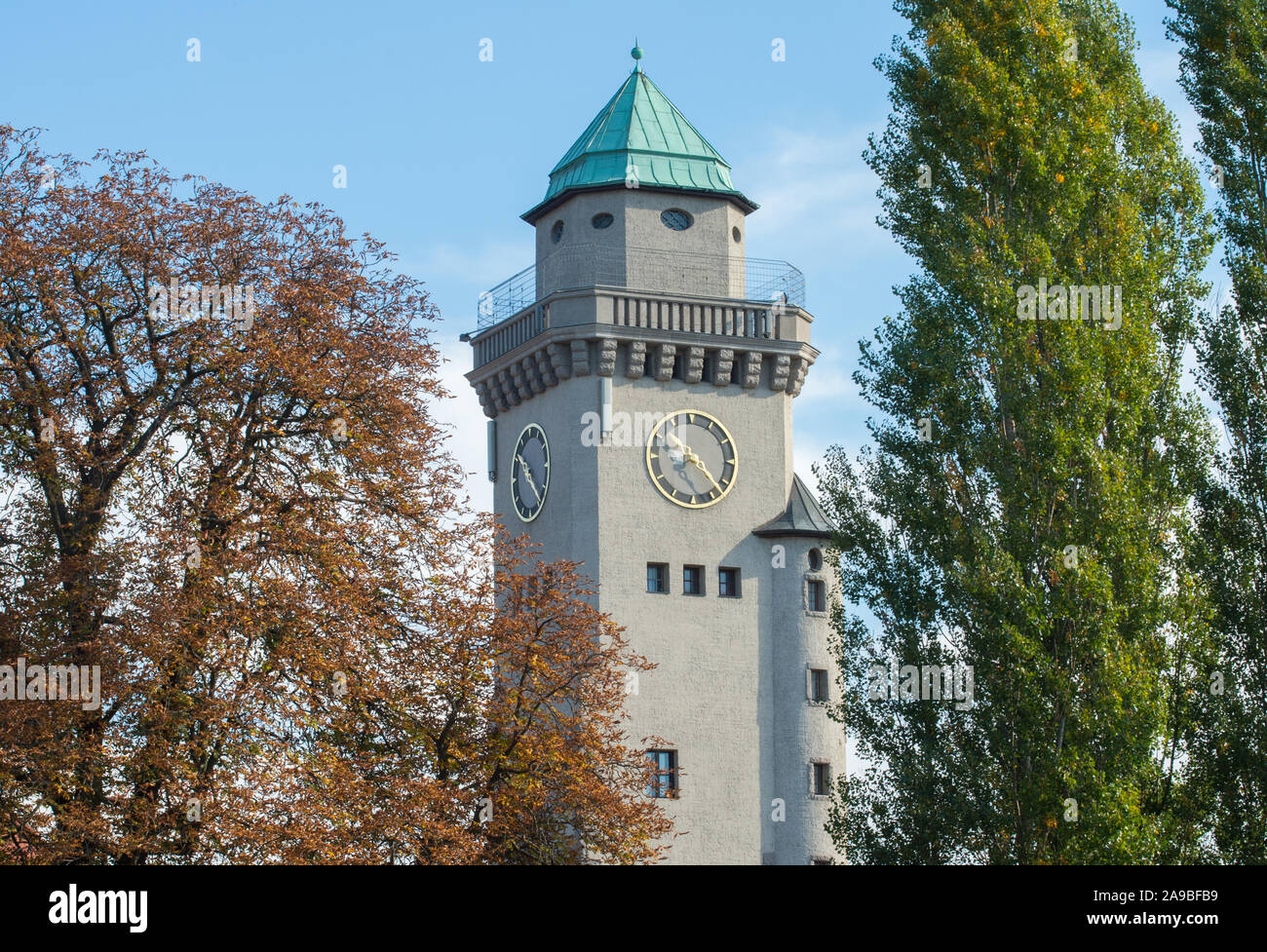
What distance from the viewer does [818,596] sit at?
57.0 metres

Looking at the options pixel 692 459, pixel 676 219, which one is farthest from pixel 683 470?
pixel 676 219

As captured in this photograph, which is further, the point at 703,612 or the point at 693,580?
the point at 693,580

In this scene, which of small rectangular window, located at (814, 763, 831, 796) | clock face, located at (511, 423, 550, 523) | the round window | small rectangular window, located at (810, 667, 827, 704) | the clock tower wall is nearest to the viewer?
the clock tower wall

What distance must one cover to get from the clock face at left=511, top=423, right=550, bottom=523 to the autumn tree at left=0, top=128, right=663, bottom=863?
803 inches

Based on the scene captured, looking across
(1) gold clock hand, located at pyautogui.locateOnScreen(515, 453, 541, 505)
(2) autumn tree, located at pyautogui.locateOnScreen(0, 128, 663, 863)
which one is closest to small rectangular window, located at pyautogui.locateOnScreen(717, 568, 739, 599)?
(1) gold clock hand, located at pyautogui.locateOnScreen(515, 453, 541, 505)

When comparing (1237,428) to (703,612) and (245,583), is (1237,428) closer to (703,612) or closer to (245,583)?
(245,583)

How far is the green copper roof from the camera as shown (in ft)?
193

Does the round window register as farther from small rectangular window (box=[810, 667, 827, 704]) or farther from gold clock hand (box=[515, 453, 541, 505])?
small rectangular window (box=[810, 667, 827, 704])

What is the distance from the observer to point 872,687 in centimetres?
3412

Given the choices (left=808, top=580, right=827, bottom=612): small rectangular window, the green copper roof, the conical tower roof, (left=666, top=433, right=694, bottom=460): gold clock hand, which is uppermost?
the green copper roof

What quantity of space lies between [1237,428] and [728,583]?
2604 centimetres
